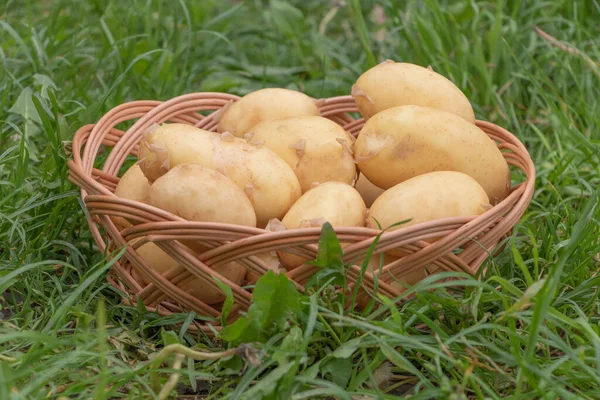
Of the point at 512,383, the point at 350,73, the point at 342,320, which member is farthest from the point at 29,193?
the point at 350,73

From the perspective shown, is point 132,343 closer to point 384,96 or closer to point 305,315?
point 305,315

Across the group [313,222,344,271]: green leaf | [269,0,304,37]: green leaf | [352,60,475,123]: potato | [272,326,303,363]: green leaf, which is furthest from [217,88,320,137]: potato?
[269,0,304,37]: green leaf

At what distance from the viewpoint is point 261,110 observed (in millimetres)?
2197

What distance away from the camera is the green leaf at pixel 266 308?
1521 millimetres

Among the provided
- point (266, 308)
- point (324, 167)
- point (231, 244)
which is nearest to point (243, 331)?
point (266, 308)

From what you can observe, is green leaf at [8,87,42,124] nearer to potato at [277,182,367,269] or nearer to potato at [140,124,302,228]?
potato at [140,124,302,228]

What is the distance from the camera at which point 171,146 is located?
183cm

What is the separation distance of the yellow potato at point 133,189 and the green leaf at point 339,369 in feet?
1.93

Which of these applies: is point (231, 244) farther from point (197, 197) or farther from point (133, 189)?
point (133, 189)

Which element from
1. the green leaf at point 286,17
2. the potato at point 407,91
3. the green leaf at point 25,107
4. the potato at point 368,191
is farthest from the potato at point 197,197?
the green leaf at point 286,17

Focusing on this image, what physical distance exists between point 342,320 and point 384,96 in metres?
0.75

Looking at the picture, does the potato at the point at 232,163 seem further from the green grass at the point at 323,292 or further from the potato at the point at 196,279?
the green grass at the point at 323,292

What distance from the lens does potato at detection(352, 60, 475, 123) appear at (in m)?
2.12

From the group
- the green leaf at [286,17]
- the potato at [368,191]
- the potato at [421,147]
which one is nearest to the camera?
the potato at [421,147]
